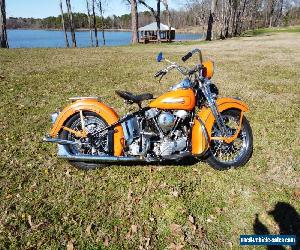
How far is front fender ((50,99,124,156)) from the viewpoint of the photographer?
17.9 feet

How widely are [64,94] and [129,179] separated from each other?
595 cm

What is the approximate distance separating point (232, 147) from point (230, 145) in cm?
13

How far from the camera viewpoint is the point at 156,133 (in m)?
5.45

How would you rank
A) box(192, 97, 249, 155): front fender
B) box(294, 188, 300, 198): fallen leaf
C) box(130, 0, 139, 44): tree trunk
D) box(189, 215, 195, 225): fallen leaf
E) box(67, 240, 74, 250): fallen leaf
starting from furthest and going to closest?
box(130, 0, 139, 44): tree trunk < box(192, 97, 249, 155): front fender < box(294, 188, 300, 198): fallen leaf < box(189, 215, 195, 225): fallen leaf < box(67, 240, 74, 250): fallen leaf

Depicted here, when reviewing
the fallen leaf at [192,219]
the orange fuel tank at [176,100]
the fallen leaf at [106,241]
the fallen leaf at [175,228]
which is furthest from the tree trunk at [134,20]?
the fallen leaf at [106,241]

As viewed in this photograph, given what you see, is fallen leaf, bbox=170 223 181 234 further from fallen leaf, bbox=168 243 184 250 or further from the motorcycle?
the motorcycle

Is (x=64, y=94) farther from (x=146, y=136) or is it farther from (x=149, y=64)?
(x=149, y=64)

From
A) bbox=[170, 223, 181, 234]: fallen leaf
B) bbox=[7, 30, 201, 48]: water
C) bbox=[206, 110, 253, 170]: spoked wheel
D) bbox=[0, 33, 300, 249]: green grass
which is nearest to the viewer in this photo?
bbox=[0, 33, 300, 249]: green grass

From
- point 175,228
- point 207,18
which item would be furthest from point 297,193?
point 207,18

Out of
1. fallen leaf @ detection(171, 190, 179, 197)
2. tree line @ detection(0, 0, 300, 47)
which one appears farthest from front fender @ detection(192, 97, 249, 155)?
tree line @ detection(0, 0, 300, 47)

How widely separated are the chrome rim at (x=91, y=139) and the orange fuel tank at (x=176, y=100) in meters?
1.07

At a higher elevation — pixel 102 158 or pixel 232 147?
pixel 102 158

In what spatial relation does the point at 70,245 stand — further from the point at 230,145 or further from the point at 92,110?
the point at 230,145

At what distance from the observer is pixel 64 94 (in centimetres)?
1074
